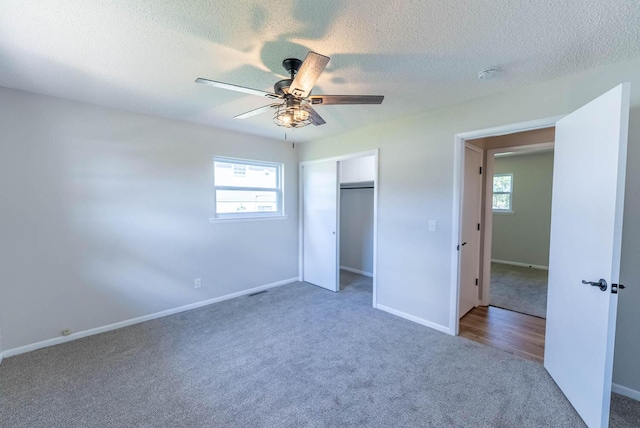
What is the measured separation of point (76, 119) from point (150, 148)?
2.19 feet

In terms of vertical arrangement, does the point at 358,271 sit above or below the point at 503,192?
below

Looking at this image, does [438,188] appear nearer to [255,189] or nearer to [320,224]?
[320,224]

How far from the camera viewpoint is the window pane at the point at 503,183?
19.8 feet

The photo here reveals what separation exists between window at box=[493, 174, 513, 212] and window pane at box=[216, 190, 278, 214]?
5.02 m

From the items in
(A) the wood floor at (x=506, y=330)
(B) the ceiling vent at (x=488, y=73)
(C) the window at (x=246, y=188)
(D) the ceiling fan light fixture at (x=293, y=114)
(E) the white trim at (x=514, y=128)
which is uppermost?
(B) the ceiling vent at (x=488, y=73)

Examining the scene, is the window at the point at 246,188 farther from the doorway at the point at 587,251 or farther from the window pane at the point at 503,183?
the window pane at the point at 503,183

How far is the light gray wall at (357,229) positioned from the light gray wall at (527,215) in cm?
325

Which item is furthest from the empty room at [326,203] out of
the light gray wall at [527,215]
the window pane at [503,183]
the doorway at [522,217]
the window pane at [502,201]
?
the window pane at [503,183]

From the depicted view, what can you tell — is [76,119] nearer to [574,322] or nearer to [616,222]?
[616,222]

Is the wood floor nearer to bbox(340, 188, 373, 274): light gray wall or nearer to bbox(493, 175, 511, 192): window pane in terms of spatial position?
bbox(340, 188, 373, 274): light gray wall

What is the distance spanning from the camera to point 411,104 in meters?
2.78

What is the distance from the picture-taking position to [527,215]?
18.9 feet

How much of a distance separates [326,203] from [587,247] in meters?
3.04

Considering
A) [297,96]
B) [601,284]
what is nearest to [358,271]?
[601,284]
